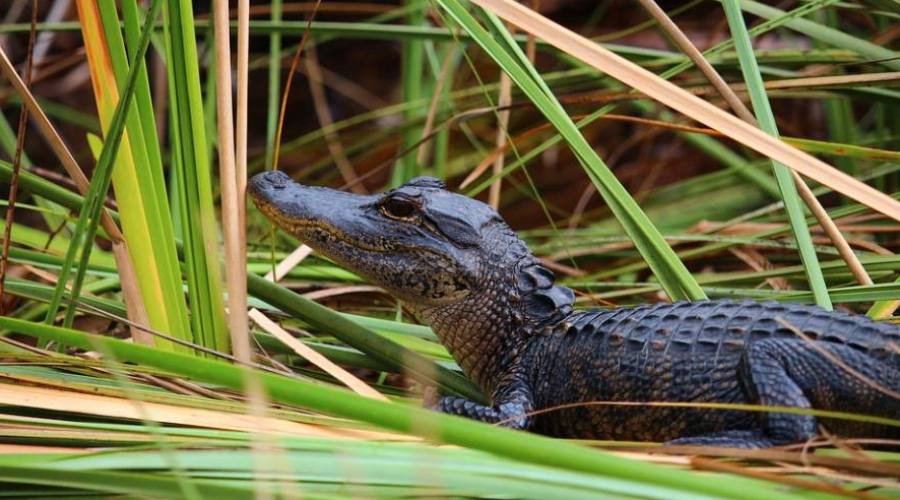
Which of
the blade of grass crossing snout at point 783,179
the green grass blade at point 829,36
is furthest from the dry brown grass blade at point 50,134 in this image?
the green grass blade at point 829,36

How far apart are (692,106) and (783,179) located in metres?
0.36

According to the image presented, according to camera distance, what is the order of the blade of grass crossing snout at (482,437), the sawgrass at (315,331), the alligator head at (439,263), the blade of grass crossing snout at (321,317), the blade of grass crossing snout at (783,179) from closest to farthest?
the blade of grass crossing snout at (482,437) < the sawgrass at (315,331) < the blade of grass crossing snout at (783,179) < the blade of grass crossing snout at (321,317) < the alligator head at (439,263)

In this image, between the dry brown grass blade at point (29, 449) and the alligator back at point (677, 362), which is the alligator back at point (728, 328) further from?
the dry brown grass blade at point (29, 449)

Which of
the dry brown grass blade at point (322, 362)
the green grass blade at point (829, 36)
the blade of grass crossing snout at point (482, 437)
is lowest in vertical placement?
the blade of grass crossing snout at point (482, 437)

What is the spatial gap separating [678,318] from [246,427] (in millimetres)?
1066

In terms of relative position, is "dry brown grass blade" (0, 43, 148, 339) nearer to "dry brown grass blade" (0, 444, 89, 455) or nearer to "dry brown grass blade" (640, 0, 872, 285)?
"dry brown grass blade" (0, 444, 89, 455)

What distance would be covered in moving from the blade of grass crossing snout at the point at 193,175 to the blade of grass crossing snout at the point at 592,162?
0.63 m

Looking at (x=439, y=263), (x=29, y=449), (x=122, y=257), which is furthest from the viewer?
(x=439, y=263)

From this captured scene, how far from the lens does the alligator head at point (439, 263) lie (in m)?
2.87

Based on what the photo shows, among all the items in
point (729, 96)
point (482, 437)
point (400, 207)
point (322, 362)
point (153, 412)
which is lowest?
point (482, 437)

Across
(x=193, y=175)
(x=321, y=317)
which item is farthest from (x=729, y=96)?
(x=193, y=175)

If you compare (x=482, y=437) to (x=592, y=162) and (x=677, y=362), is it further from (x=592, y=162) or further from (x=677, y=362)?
(x=592, y=162)

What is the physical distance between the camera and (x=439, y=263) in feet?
9.45

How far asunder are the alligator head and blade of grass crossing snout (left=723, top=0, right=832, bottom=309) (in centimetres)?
65
